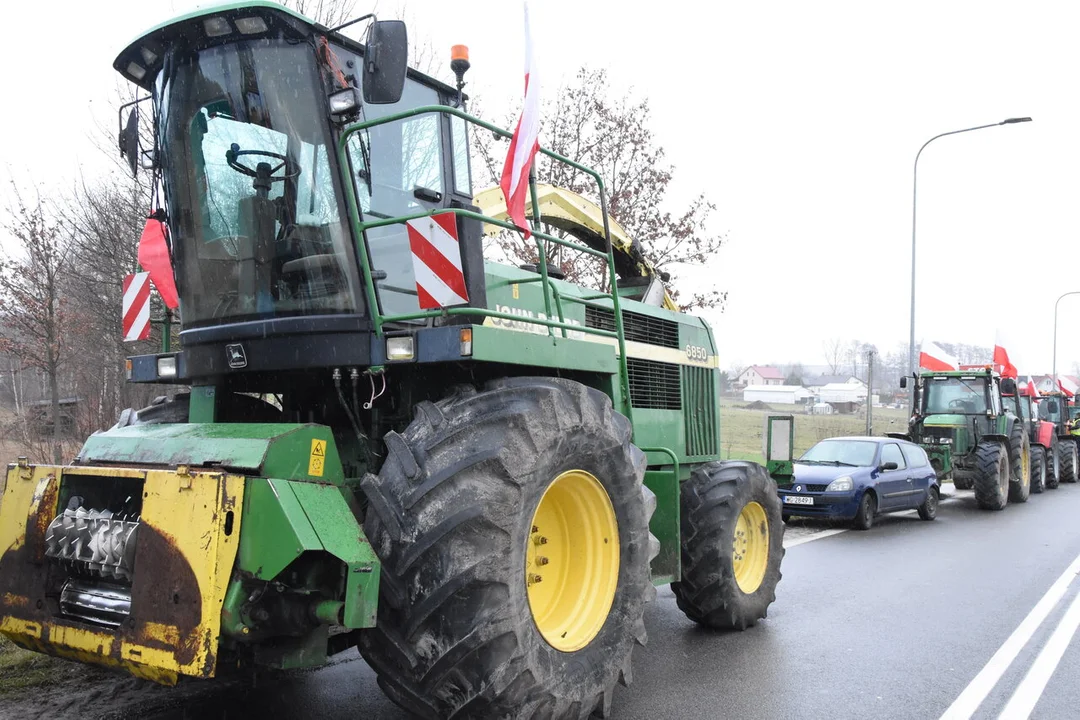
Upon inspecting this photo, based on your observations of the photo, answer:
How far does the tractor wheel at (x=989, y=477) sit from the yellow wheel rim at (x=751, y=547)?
11.9m

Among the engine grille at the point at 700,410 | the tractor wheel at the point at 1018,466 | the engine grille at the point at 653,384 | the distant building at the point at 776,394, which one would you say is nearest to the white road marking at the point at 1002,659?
the engine grille at the point at 700,410

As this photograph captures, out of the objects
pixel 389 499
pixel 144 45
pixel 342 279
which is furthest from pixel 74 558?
pixel 144 45

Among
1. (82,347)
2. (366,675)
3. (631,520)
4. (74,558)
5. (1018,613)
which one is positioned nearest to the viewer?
(74,558)

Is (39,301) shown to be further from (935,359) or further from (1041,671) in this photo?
(935,359)

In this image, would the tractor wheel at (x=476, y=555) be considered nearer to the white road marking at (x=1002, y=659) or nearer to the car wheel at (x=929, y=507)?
the white road marking at (x=1002, y=659)

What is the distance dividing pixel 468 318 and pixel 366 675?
2.44 metres

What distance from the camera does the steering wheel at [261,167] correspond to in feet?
13.8

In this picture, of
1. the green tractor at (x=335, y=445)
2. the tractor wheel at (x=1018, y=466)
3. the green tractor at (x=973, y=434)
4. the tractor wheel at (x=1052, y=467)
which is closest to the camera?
the green tractor at (x=335, y=445)

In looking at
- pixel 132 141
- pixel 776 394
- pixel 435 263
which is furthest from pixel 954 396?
→ pixel 776 394

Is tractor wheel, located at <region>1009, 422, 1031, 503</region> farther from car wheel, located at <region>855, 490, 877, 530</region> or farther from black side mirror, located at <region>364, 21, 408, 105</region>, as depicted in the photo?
black side mirror, located at <region>364, 21, 408, 105</region>

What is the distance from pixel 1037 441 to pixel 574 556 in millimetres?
21306

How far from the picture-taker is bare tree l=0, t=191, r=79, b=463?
38.2 ft

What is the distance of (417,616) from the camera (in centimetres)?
344

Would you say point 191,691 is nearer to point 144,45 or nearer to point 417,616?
point 417,616
